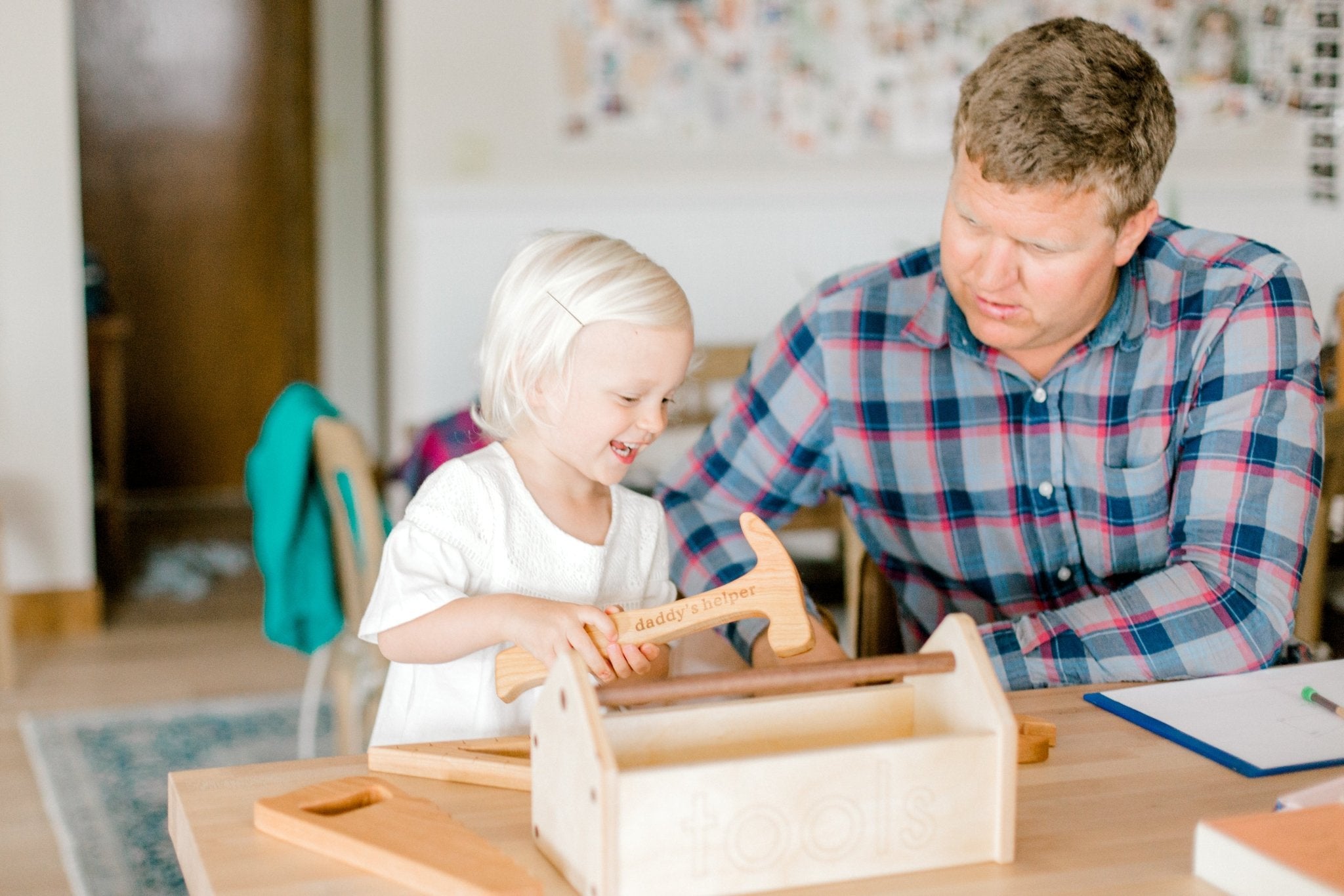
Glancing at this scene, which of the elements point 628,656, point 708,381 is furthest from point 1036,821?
point 708,381

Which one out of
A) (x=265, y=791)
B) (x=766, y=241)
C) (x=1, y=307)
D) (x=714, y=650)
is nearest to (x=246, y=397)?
(x=1, y=307)

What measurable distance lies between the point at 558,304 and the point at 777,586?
34 centimetres

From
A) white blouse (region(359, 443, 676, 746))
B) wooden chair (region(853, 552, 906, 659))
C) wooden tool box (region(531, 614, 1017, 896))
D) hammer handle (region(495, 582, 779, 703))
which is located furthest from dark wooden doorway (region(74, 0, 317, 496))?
wooden tool box (region(531, 614, 1017, 896))

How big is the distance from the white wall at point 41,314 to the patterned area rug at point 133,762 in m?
0.71

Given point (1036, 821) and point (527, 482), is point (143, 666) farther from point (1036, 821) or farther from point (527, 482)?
point (1036, 821)

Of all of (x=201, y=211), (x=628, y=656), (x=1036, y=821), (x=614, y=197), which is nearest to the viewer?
(x=1036, y=821)

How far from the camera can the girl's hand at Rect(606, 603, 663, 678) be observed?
1016 mm

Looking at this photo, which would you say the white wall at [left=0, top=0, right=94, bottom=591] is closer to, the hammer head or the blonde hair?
the blonde hair

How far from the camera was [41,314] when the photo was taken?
3.57 m

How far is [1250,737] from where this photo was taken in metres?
1.06

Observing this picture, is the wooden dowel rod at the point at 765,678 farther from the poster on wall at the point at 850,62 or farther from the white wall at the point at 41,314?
the poster on wall at the point at 850,62

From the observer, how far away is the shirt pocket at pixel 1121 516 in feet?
4.66

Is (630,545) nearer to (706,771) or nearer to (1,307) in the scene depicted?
(706,771)

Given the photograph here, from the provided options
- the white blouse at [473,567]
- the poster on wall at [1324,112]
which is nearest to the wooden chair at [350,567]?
the white blouse at [473,567]
